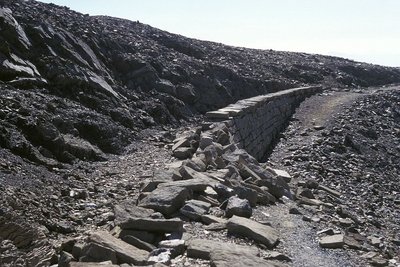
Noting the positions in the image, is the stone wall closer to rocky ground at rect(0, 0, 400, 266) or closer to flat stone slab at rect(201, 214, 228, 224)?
rocky ground at rect(0, 0, 400, 266)

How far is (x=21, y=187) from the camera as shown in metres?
6.20

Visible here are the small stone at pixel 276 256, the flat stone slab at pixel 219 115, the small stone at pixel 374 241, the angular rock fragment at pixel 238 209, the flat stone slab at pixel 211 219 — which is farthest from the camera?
the flat stone slab at pixel 219 115

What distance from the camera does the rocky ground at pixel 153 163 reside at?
5008mm

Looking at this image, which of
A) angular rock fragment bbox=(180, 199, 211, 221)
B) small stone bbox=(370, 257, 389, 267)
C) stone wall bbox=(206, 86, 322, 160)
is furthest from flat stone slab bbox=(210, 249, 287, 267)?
stone wall bbox=(206, 86, 322, 160)

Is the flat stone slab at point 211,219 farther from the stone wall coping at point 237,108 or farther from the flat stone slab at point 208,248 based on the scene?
the stone wall coping at point 237,108

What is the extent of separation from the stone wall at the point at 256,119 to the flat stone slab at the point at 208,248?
693 centimetres

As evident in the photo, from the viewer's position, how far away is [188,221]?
5.45 meters

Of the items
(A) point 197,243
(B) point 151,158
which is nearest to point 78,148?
(B) point 151,158

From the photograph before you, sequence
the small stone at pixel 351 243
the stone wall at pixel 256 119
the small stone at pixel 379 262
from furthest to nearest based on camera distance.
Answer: the stone wall at pixel 256 119 → the small stone at pixel 351 243 → the small stone at pixel 379 262

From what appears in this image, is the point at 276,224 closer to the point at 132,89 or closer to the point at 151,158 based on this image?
the point at 151,158

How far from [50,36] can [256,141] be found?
269 inches

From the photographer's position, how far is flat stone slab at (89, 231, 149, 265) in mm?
A: 4293

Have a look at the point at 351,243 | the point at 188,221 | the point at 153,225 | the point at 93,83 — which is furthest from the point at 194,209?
the point at 93,83

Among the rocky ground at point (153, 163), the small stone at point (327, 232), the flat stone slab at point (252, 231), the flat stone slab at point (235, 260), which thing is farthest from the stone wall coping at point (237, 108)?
the flat stone slab at point (235, 260)
